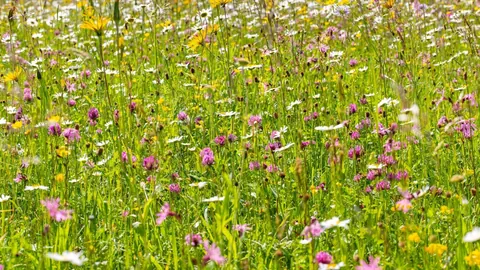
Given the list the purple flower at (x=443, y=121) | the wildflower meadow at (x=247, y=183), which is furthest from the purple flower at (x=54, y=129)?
the purple flower at (x=443, y=121)

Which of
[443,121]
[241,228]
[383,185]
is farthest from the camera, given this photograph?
[443,121]

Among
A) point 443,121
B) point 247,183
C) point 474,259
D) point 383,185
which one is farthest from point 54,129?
point 474,259

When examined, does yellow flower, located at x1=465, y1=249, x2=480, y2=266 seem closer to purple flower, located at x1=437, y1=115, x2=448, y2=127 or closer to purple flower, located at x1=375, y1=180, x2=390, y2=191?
purple flower, located at x1=375, y1=180, x2=390, y2=191

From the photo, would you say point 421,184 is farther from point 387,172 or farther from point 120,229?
point 120,229

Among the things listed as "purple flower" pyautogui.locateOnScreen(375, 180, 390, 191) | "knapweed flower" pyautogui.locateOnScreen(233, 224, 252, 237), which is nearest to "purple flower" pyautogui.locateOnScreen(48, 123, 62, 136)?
"knapweed flower" pyautogui.locateOnScreen(233, 224, 252, 237)

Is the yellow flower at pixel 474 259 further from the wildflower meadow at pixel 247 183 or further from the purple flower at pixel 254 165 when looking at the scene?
the purple flower at pixel 254 165

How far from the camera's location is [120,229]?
75.9 inches

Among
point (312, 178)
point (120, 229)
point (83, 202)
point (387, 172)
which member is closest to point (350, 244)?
point (387, 172)

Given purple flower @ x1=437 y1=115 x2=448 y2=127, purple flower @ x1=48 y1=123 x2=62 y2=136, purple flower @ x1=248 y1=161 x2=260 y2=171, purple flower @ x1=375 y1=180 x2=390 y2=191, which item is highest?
purple flower @ x1=48 y1=123 x2=62 y2=136

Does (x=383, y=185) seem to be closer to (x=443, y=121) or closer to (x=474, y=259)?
(x=443, y=121)

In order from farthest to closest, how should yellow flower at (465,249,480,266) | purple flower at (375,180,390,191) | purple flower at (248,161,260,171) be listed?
purple flower at (248,161,260,171), purple flower at (375,180,390,191), yellow flower at (465,249,480,266)

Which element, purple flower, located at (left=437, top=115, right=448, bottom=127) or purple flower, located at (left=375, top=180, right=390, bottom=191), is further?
purple flower, located at (left=437, top=115, right=448, bottom=127)

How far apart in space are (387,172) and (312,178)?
28 cm

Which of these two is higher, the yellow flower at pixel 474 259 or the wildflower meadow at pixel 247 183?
the yellow flower at pixel 474 259
